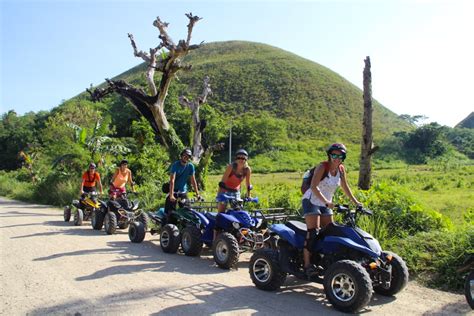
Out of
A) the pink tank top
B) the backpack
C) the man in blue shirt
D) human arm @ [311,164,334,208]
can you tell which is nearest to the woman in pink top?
the pink tank top

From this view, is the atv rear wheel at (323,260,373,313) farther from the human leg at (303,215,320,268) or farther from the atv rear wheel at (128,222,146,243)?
the atv rear wheel at (128,222,146,243)

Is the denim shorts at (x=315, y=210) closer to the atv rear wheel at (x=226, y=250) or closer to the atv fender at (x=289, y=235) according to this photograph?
the atv fender at (x=289, y=235)

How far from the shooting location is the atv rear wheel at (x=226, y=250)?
25.9ft

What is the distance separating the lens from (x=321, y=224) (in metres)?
6.65

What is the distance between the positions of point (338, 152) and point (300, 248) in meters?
1.54

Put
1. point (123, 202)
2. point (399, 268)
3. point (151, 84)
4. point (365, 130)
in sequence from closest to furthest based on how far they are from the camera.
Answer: point (399, 268) → point (365, 130) → point (123, 202) → point (151, 84)

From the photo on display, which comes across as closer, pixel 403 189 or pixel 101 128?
pixel 403 189

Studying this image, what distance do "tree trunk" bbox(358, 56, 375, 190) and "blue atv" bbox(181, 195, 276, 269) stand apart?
3.25 metres

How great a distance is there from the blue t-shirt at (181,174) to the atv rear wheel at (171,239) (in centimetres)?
110

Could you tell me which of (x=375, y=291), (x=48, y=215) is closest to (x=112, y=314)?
(x=375, y=291)

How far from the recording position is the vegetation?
29.9 feet

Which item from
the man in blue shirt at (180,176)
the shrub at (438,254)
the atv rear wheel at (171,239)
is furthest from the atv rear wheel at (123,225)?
the shrub at (438,254)

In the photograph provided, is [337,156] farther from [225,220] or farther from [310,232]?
[225,220]

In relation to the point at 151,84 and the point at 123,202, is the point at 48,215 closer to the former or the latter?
the point at 123,202
